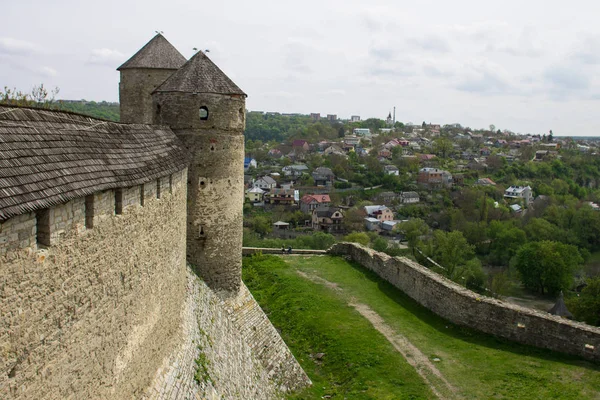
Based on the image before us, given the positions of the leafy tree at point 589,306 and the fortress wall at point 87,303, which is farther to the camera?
Answer: the leafy tree at point 589,306

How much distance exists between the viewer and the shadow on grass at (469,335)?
13.1 m

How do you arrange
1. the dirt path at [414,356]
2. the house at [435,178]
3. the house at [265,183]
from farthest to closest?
the house at [265,183]
the house at [435,178]
the dirt path at [414,356]

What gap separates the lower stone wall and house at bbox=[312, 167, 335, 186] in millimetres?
71199

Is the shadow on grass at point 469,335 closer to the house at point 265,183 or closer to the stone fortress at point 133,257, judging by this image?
the stone fortress at point 133,257

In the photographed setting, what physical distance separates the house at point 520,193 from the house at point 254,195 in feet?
118

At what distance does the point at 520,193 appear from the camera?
A: 247 feet

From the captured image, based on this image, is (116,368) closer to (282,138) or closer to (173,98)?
(173,98)

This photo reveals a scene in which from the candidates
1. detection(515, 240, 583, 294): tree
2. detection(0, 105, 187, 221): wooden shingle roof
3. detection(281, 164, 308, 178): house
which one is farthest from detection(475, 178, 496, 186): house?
detection(0, 105, 187, 221): wooden shingle roof

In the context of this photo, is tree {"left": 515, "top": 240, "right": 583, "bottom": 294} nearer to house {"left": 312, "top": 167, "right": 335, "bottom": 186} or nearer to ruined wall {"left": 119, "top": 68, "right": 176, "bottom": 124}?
ruined wall {"left": 119, "top": 68, "right": 176, "bottom": 124}

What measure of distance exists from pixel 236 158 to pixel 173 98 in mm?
2031

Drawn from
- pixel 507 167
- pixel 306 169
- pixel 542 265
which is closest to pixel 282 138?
pixel 306 169

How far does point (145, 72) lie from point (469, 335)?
41.8 feet

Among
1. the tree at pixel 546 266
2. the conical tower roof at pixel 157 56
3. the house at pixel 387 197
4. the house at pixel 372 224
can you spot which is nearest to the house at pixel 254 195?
the house at pixel 387 197

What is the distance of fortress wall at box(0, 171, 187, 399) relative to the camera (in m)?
4.25
